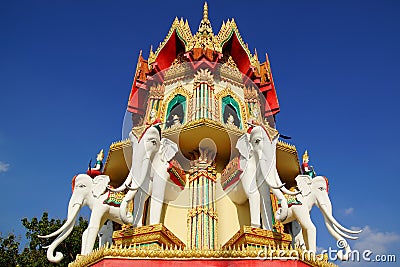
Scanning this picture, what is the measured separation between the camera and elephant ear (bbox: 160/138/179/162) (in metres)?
12.6

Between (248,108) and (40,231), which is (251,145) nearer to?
(248,108)

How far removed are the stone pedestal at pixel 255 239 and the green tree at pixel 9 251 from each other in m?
11.8

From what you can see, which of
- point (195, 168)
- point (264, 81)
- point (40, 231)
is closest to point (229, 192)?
point (195, 168)

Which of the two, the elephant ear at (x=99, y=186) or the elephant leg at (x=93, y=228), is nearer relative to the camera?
the elephant leg at (x=93, y=228)

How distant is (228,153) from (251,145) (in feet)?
7.60

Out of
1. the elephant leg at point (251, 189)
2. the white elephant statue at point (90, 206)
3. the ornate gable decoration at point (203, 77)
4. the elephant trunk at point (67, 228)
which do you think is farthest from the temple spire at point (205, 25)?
the elephant trunk at point (67, 228)

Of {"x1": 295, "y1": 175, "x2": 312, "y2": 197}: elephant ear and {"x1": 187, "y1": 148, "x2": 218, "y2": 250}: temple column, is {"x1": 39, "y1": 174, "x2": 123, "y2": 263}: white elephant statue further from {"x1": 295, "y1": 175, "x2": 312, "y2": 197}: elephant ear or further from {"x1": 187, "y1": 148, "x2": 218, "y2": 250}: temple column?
{"x1": 295, "y1": 175, "x2": 312, "y2": 197}: elephant ear

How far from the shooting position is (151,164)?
482 inches

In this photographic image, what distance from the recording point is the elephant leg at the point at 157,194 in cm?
1223

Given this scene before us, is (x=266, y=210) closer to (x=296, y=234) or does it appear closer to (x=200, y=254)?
(x=296, y=234)

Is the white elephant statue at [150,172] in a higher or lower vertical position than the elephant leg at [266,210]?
higher

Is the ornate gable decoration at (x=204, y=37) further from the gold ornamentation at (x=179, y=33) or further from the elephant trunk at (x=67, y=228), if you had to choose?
the elephant trunk at (x=67, y=228)

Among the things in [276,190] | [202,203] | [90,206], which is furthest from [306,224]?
[90,206]

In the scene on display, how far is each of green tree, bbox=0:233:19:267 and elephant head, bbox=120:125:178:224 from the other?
9549 millimetres
